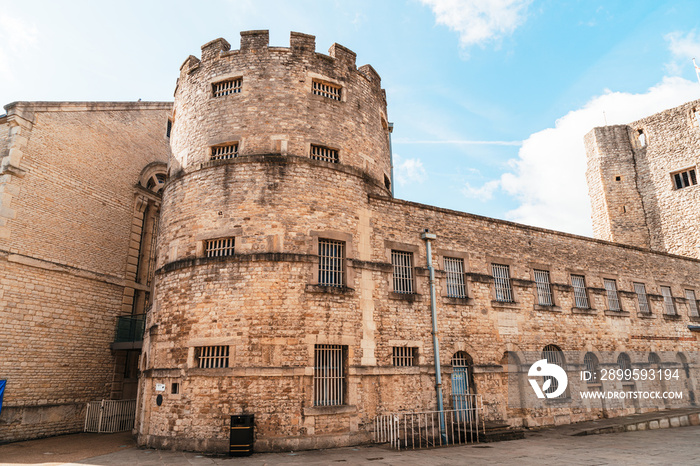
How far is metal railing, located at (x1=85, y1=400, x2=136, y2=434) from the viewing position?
15.4 meters

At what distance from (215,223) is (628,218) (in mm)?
29174

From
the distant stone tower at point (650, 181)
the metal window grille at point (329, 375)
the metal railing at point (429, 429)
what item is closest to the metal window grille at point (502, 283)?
the metal railing at point (429, 429)

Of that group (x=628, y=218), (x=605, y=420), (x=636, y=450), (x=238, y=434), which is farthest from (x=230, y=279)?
(x=628, y=218)

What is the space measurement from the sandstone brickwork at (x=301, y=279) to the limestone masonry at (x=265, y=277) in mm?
55

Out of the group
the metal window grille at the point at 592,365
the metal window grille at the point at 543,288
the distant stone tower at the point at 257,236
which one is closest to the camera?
the distant stone tower at the point at 257,236

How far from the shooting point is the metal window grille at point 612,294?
62.4 feet

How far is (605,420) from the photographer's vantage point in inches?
639

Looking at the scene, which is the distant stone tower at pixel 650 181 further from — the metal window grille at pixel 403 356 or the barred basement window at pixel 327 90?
the barred basement window at pixel 327 90

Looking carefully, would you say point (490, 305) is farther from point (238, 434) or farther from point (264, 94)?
point (264, 94)

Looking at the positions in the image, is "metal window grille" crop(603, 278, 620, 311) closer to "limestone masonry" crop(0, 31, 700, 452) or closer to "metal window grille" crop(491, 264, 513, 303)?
"limestone masonry" crop(0, 31, 700, 452)

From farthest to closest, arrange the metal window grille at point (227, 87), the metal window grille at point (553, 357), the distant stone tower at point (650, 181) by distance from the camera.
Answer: the distant stone tower at point (650, 181)
the metal window grille at point (553, 357)
the metal window grille at point (227, 87)

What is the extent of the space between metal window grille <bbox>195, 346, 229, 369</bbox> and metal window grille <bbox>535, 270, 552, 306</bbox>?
11.9 metres

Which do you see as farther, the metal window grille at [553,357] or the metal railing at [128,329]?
the metal railing at [128,329]

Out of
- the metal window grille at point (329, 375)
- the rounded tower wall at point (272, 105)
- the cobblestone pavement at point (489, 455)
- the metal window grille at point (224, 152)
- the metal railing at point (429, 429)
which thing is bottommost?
the cobblestone pavement at point (489, 455)
